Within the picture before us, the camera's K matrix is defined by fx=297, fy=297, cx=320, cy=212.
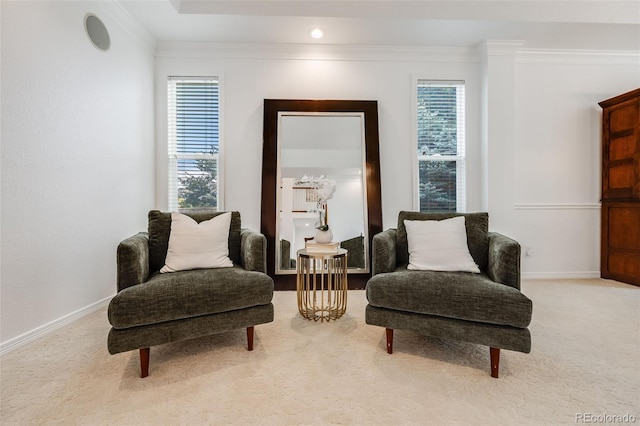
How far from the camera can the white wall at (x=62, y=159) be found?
1.82 metres

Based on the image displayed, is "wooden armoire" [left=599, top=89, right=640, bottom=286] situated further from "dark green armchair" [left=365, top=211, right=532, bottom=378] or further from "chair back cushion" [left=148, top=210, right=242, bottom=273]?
"chair back cushion" [left=148, top=210, right=242, bottom=273]

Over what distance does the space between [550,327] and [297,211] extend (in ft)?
7.40

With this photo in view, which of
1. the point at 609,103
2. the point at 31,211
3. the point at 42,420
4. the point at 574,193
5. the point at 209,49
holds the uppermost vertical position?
the point at 209,49

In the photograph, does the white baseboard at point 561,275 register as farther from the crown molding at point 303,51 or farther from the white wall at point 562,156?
the crown molding at point 303,51

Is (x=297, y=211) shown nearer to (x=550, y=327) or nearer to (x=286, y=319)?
(x=286, y=319)

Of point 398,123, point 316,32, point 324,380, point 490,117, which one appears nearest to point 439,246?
point 324,380

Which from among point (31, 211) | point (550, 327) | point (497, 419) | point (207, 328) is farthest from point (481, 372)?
point (31, 211)

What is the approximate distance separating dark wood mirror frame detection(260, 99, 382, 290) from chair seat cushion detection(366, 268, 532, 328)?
4.58 feet

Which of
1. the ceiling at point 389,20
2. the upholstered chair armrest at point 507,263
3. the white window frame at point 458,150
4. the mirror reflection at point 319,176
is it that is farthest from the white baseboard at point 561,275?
the ceiling at point 389,20

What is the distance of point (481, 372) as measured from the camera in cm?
156

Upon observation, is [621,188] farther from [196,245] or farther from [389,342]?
[196,245]

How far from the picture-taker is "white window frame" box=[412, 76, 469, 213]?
334 cm

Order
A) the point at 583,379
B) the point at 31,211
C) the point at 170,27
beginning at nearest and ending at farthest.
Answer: the point at 583,379, the point at 31,211, the point at 170,27

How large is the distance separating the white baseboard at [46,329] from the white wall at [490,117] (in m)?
1.28
